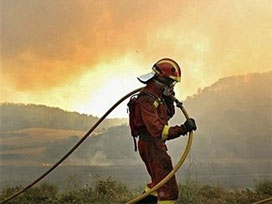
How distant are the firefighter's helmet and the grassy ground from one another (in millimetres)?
2679

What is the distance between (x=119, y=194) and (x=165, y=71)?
3.10 m

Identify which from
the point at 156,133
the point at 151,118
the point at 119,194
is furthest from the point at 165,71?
the point at 119,194

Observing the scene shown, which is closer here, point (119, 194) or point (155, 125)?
point (155, 125)

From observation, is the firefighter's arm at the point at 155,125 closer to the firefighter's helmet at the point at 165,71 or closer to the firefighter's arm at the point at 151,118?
the firefighter's arm at the point at 151,118

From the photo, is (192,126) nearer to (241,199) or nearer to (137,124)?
(137,124)

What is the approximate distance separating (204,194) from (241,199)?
1.64ft

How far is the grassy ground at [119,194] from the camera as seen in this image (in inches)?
270

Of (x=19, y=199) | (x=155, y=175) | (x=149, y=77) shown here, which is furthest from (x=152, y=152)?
(x=19, y=199)

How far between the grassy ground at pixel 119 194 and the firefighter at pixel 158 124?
7.99 ft

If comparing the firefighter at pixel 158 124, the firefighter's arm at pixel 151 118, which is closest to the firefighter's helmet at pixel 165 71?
the firefighter at pixel 158 124

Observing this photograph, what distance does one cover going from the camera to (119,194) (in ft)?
23.2

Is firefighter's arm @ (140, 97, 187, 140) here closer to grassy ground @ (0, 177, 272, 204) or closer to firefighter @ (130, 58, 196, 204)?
firefighter @ (130, 58, 196, 204)

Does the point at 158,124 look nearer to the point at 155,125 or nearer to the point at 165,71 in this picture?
the point at 155,125

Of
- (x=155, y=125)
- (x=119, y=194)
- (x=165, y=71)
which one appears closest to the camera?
(x=155, y=125)
